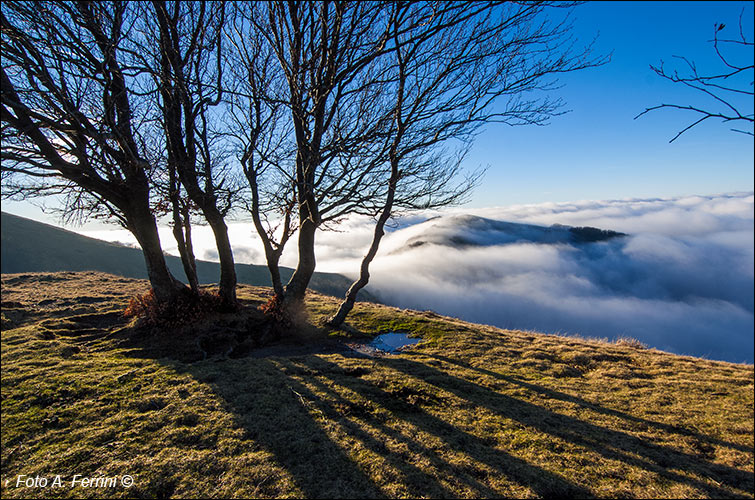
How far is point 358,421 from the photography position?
471 centimetres

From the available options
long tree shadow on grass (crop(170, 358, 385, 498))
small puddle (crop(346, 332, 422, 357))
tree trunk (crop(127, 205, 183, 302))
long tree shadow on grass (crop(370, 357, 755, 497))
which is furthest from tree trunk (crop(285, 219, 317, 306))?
long tree shadow on grass (crop(370, 357, 755, 497))

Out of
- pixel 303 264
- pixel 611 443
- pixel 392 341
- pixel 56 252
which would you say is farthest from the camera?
pixel 56 252

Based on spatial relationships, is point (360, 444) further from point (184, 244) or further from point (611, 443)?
point (184, 244)

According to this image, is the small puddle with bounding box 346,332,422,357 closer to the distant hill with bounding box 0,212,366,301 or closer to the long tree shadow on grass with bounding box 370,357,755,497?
the long tree shadow on grass with bounding box 370,357,755,497

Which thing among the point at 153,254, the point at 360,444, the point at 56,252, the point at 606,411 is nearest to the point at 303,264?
the point at 153,254

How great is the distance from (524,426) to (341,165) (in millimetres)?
7529

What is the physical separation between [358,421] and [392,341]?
17.3 ft

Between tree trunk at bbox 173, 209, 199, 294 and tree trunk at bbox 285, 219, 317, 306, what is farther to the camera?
tree trunk at bbox 173, 209, 199, 294

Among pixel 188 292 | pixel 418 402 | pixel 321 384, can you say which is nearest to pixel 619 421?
pixel 418 402

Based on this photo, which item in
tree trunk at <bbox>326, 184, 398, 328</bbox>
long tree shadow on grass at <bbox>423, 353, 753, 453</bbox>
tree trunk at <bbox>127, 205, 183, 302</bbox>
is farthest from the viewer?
tree trunk at <bbox>326, 184, 398, 328</bbox>

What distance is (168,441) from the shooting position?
4.07 metres

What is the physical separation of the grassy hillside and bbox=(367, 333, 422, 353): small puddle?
3.17 feet

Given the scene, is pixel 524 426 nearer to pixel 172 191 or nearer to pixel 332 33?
pixel 332 33

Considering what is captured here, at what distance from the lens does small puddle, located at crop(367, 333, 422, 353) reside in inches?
364
